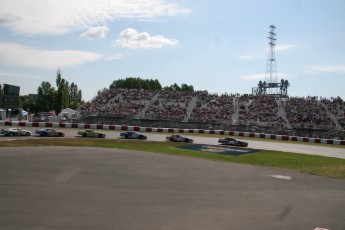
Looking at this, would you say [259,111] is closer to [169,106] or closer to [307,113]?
[307,113]

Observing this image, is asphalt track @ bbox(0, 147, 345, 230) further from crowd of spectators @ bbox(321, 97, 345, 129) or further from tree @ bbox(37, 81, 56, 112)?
tree @ bbox(37, 81, 56, 112)

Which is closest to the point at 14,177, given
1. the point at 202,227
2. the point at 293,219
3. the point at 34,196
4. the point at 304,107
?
the point at 34,196

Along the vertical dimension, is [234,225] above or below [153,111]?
below

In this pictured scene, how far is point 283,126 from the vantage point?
5000cm

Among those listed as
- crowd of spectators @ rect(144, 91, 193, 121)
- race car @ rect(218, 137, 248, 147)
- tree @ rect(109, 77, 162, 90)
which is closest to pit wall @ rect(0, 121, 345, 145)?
crowd of spectators @ rect(144, 91, 193, 121)

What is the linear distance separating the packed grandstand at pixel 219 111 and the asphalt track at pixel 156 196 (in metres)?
31.1

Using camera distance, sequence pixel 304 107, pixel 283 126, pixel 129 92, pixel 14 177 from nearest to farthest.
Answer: pixel 14 177, pixel 283 126, pixel 304 107, pixel 129 92

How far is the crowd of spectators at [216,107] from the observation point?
52.0m

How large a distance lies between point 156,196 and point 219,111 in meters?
45.7

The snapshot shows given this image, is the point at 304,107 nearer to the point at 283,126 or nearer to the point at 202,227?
the point at 283,126

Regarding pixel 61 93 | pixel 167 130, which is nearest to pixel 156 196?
pixel 167 130

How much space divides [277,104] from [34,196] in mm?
51462

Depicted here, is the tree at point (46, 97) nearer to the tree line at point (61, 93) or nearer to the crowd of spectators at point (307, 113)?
the tree line at point (61, 93)

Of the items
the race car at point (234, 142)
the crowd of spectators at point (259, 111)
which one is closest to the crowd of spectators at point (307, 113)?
the crowd of spectators at point (259, 111)
